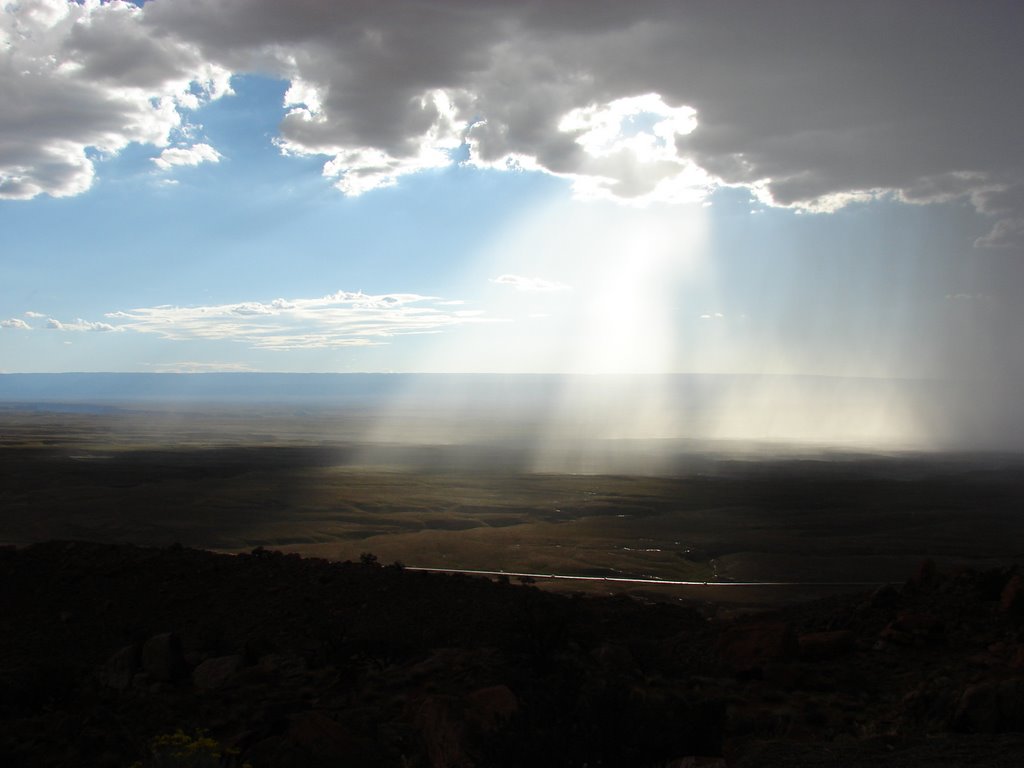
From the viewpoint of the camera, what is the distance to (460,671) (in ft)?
30.6

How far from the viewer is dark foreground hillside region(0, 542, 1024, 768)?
6188 millimetres

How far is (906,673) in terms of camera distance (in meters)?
9.52

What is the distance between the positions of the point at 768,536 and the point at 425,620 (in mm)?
19855

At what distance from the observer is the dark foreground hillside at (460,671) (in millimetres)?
6188

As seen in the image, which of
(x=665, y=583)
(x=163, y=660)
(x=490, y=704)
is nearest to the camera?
(x=490, y=704)

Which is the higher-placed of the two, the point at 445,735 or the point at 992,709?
the point at 992,709

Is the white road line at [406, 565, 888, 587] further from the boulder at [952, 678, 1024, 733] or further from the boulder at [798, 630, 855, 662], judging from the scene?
the boulder at [952, 678, 1024, 733]

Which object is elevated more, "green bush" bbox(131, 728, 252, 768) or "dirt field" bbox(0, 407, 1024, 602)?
"green bush" bbox(131, 728, 252, 768)

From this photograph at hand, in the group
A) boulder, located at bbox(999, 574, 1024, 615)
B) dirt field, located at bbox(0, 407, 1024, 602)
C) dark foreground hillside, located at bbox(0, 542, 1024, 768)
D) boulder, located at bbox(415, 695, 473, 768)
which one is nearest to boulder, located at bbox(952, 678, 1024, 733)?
dark foreground hillside, located at bbox(0, 542, 1024, 768)

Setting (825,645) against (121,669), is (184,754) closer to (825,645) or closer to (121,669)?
(121,669)

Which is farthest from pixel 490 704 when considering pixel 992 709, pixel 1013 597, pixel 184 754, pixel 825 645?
pixel 1013 597

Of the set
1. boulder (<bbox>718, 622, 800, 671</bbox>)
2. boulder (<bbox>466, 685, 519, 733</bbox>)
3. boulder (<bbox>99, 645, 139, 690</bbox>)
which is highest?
boulder (<bbox>466, 685, 519, 733</bbox>)

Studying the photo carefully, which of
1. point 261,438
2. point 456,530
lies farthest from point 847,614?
point 261,438

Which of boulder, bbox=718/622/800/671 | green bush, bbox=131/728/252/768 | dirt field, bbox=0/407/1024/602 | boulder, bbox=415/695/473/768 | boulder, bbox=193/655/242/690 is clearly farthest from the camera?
dirt field, bbox=0/407/1024/602
